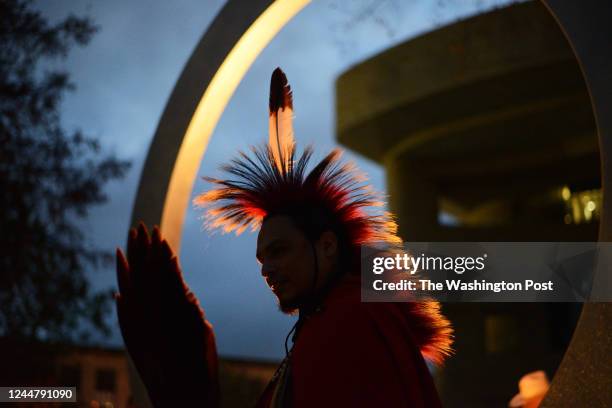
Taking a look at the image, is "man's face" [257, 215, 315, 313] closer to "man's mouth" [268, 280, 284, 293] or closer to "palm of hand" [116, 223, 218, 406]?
"man's mouth" [268, 280, 284, 293]

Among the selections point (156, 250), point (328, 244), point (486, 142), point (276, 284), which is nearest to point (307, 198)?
point (328, 244)

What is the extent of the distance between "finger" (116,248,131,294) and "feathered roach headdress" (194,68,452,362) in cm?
33

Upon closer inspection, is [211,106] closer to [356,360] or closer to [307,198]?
[307,198]

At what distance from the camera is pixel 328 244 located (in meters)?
1.94

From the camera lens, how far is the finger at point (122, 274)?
2.20 meters

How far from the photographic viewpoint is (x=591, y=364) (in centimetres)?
205

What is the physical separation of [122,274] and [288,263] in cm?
63

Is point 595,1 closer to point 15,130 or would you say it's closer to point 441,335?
point 441,335

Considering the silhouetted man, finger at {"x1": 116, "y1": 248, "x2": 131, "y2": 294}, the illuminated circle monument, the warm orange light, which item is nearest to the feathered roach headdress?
the silhouetted man

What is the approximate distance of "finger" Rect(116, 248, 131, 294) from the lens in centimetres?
220

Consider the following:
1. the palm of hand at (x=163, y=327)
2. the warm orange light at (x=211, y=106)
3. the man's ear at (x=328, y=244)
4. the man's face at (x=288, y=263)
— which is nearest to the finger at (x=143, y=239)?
the palm of hand at (x=163, y=327)

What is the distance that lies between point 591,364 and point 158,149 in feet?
6.98

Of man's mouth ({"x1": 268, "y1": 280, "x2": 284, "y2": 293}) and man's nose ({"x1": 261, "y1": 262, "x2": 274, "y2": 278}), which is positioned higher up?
man's nose ({"x1": 261, "y1": 262, "x2": 274, "y2": 278})

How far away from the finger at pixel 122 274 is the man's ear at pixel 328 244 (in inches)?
26.6
